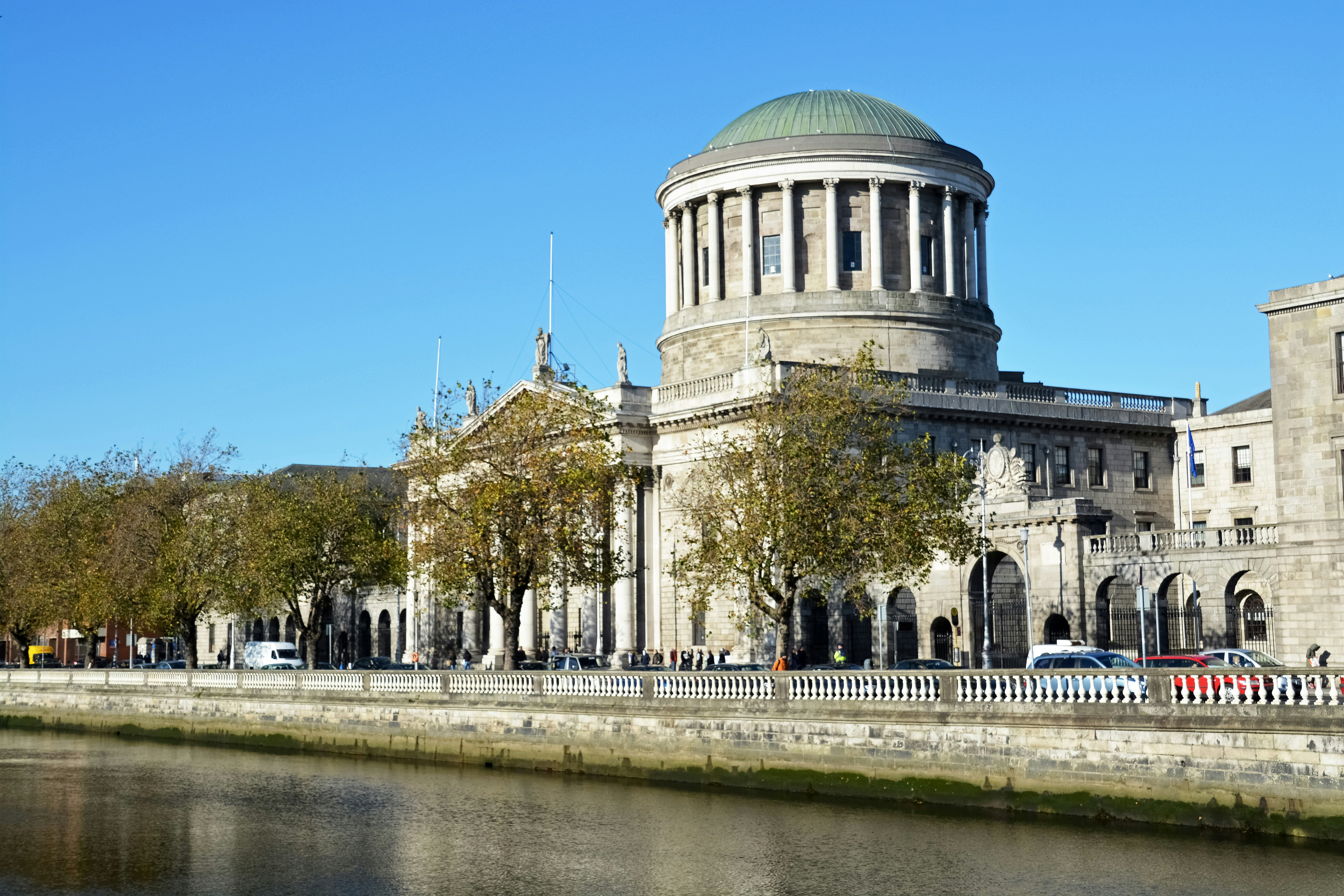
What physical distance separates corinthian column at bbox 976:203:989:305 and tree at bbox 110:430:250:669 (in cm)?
3827

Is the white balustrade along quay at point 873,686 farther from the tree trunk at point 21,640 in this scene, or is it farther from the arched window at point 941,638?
the tree trunk at point 21,640

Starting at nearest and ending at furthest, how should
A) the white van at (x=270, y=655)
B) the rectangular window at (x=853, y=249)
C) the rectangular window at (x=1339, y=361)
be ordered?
1. the rectangular window at (x=1339, y=361)
2. the white van at (x=270, y=655)
3. the rectangular window at (x=853, y=249)

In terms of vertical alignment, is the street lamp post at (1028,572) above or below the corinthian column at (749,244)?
below

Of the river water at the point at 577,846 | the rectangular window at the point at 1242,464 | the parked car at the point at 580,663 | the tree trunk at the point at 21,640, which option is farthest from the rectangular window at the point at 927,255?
the tree trunk at the point at 21,640

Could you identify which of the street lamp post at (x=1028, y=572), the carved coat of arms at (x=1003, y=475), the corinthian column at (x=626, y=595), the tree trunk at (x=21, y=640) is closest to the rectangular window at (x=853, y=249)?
the corinthian column at (x=626, y=595)

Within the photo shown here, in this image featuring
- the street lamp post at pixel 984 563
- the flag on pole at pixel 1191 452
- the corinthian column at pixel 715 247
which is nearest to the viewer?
the street lamp post at pixel 984 563

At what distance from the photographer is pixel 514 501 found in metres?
51.6

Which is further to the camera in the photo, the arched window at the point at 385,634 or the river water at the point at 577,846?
the arched window at the point at 385,634

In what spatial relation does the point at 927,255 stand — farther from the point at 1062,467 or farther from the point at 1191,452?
the point at 1191,452

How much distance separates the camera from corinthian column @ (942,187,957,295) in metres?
80.8

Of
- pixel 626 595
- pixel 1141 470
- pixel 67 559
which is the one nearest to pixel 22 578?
pixel 67 559

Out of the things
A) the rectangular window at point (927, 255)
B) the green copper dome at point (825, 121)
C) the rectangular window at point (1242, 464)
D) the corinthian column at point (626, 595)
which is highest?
the green copper dome at point (825, 121)

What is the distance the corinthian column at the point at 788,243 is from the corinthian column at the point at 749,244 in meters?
1.51

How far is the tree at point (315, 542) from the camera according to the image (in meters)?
66.6
